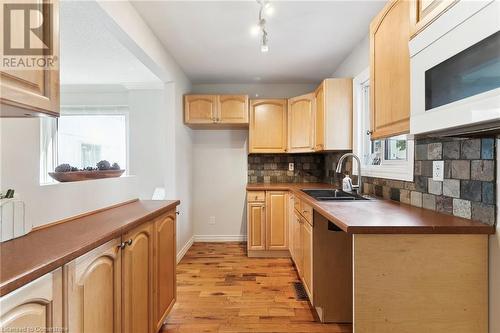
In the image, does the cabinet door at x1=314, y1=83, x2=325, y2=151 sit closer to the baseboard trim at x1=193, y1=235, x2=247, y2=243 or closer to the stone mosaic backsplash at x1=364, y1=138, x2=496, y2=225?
the stone mosaic backsplash at x1=364, y1=138, x2=496, y2=225

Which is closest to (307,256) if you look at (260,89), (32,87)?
(32,87)

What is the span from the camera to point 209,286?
8.79 feet

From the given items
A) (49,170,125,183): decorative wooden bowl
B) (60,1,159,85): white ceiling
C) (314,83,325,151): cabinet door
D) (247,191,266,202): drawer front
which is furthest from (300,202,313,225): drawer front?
(60,1,159,85): white ceiling

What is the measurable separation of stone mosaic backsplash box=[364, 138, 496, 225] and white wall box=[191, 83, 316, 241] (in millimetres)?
2558

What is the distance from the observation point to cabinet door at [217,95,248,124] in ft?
12.2

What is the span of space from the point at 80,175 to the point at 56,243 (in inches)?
26.0

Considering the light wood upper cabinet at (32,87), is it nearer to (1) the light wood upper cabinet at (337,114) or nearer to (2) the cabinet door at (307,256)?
(2) the cabinet door at (307,256)

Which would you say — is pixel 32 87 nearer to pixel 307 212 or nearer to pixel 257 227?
pixel 307 212

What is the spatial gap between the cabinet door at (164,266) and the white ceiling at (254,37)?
1588 mm

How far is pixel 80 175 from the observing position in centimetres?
→ 160

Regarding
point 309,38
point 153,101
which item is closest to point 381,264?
point 309,38

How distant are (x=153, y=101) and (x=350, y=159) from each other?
290cm

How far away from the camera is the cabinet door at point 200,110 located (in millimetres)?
3672

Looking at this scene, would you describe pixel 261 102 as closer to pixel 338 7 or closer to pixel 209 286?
pixel 338 7
